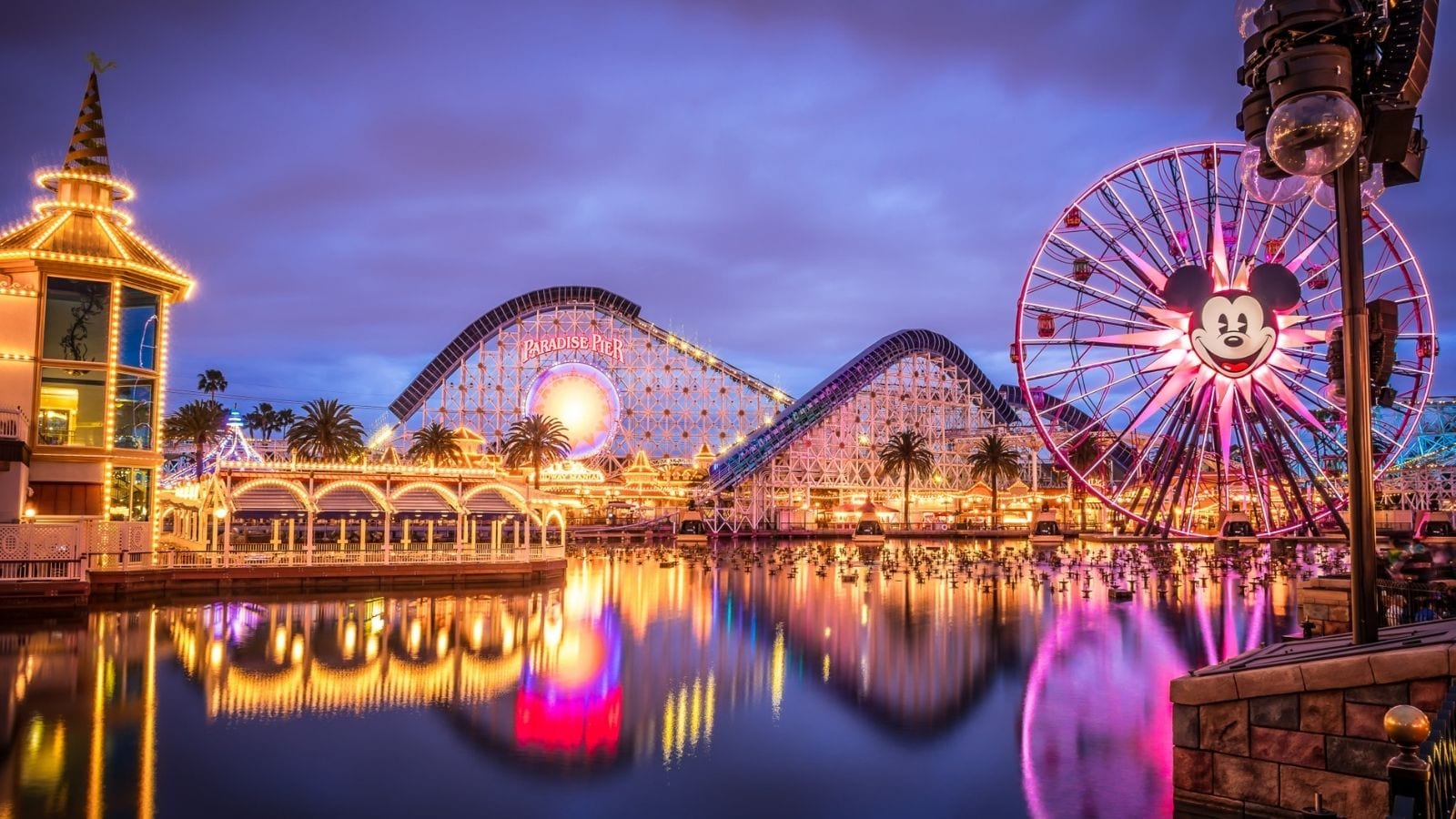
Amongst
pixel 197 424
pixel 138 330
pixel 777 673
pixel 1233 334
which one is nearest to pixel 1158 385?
pixel 1233 334

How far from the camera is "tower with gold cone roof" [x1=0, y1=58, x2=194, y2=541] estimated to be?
3141cm

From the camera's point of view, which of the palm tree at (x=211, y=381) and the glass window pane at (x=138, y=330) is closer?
the glass window pane at (x=138, y=330)

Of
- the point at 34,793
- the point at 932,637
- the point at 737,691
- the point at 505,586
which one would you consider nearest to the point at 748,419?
the point at 505,586

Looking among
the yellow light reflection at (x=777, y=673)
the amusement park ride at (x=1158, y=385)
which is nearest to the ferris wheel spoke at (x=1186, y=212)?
the amusement park ride at (x=1158, y=385)

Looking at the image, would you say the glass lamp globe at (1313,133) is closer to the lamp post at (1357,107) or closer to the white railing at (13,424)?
the lamp post at (1357,107)

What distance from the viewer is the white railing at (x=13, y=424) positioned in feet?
93.3

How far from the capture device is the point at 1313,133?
7.63 m

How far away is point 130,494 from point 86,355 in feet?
14.7

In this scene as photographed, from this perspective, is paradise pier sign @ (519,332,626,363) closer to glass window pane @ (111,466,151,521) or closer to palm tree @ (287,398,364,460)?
palm tree @ (287,398,364,460)

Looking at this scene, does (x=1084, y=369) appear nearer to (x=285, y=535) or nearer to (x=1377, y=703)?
(x=1377, y=703)

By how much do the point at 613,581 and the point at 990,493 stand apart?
51.6m

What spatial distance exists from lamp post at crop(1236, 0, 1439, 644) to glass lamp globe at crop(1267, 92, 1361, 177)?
747mm

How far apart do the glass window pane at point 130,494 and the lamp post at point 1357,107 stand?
109 feet

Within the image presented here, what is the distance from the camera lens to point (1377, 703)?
9.30 metres
